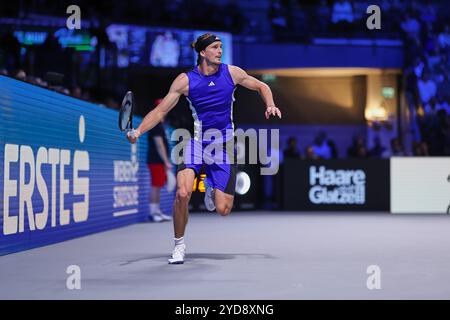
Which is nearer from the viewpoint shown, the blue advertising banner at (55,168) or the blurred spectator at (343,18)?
the blue advertising banner at (55,168)

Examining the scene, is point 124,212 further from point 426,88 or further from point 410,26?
point 410,26

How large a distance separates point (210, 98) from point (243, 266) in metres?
1.76

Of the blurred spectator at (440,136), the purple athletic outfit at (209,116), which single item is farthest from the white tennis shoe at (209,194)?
the blurred spectator at (440,136)

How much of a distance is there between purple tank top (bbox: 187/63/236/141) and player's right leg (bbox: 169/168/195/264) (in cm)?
43

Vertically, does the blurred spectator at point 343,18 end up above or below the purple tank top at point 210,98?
above

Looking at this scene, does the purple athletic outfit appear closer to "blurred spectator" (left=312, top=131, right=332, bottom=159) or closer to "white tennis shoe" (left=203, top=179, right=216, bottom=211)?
"white tennis shoe" (left=203, top=179, right=216, bottom=211)

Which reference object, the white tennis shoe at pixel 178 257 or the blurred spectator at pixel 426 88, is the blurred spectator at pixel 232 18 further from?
the white tennis shoe at pixel 178 257

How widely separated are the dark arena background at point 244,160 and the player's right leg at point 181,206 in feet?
0.52

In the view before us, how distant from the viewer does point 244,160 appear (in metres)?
21.0

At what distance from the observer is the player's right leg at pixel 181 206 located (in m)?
8.06

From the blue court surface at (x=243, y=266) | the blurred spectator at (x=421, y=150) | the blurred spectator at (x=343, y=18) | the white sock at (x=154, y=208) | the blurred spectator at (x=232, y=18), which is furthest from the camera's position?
the blurred spectator at (x=232, y=18)

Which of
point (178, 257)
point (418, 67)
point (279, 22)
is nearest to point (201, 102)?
point (178, 257)

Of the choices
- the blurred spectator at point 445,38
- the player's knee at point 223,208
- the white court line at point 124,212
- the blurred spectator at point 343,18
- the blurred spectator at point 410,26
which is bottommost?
the white court line at point 124,212
